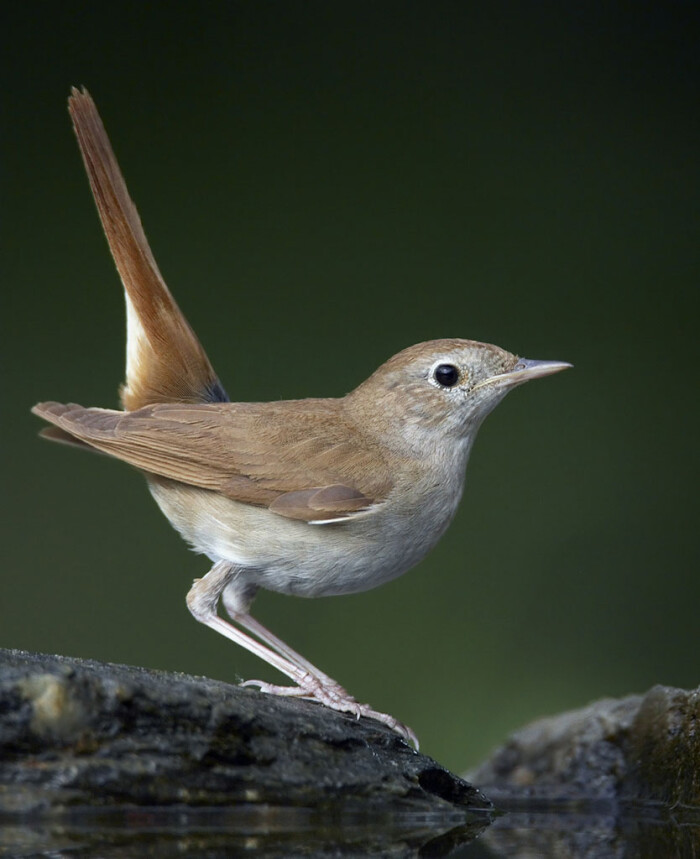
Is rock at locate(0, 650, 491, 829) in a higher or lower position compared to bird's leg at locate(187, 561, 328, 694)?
lower

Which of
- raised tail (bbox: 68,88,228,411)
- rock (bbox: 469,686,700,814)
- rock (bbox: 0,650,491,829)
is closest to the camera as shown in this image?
rock (bbox: 0,650,491,829)

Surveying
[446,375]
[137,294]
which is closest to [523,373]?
[446,375]

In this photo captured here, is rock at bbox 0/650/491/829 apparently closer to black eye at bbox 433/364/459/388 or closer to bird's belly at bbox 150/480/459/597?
bird's belly at bbox 150/480/459/597

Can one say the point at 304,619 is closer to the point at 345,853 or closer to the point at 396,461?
the point at 396,461

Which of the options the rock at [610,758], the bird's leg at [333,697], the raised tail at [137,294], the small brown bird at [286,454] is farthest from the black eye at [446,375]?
the rock at [610,758]

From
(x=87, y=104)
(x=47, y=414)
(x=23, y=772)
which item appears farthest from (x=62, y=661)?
(x=87, y=104)

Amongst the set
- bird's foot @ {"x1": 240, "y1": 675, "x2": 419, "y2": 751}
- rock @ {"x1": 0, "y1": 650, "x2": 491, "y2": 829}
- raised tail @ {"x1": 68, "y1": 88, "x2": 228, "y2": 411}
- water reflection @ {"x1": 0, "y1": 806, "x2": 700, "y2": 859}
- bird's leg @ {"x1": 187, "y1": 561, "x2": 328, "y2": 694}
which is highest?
raised tail @ {"x1": 68, "y1": 88, "x2": 228, "y2": 411}

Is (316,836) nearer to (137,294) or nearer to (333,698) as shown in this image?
(333,698)

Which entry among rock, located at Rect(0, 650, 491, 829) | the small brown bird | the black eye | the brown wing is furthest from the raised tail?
rock, located at Rect(0, 650, 491, 829)
